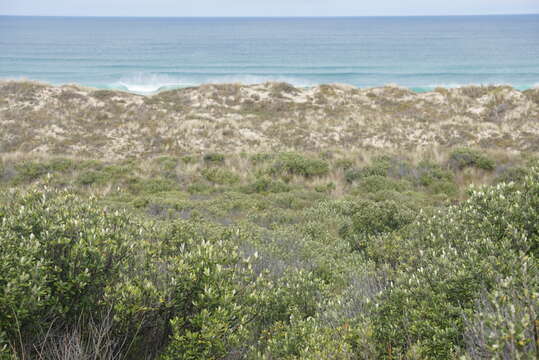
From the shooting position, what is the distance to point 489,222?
19.5ft

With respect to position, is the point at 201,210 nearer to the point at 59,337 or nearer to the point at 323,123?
the point at 59,337

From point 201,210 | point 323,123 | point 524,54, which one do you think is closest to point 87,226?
point 201,210

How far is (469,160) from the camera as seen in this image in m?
18.5

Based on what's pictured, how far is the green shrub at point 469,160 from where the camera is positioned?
18172 millimetres

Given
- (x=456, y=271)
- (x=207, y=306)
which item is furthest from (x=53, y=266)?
(x=456, y=271)

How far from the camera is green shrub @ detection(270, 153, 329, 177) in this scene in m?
18.6

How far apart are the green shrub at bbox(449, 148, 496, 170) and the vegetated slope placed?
5662 millimetres

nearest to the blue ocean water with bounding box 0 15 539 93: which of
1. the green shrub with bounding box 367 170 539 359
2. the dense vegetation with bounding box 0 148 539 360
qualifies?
the dense vegetation with bounding box 0 148 539 360

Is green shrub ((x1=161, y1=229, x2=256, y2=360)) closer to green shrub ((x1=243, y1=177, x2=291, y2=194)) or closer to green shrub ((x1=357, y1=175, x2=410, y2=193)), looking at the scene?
green shrub ((x1=243, y1=177, x2=291, y2=194))

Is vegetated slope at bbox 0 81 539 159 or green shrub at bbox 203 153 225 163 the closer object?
green shrub at bbox 203 153 225 163

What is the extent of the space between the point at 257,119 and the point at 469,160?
1542 centimetres

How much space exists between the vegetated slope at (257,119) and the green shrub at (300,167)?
5666mm

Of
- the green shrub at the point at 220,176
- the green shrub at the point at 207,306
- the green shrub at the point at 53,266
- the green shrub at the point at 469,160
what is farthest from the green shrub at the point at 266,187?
the green shrub at the point at 207,306

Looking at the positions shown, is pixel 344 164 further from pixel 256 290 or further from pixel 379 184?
pixel 256 290
